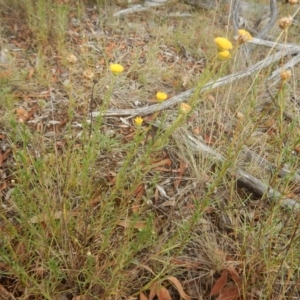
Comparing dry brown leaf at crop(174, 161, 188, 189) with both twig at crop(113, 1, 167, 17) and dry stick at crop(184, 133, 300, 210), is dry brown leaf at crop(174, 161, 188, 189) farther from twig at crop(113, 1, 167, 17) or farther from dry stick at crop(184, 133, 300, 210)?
twig at crop(113, 1, 167, 17)

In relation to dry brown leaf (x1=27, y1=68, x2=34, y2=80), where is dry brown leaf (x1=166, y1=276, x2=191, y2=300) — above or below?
below

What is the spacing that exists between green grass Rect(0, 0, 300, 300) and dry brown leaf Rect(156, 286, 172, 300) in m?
0.03

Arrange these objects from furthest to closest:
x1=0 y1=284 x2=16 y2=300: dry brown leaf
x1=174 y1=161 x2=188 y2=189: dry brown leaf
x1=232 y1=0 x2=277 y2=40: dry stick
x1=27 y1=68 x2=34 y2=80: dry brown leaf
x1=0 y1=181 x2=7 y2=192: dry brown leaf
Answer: x1=232 y1=0 x2=277 y2=40: dry stick, x1=27 y1=68 x2=34 y2=80: dry brown leaf, x1=174 y1=161 x2=188 y2=189: dry brown leaf, x1=0 y1=181 x2=7 y2=192: dry brown leaf, x1=0 y1=284 x2=16 y2=300: dry brown leaf

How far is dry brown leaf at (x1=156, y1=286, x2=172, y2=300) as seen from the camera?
1.35 metres

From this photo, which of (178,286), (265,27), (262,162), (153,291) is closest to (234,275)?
(178,286)

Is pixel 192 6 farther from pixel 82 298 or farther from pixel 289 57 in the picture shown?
pixel 82 298

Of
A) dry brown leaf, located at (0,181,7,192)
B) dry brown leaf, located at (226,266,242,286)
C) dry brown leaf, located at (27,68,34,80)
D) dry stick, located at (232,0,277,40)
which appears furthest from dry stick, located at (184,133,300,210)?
dry stick, located at (232,0,277,40)

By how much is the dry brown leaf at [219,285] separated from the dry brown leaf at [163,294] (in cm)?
20

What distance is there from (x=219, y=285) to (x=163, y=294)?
26 centimetres

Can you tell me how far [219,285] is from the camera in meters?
1.41

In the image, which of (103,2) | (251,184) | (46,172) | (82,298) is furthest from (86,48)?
(82,298)

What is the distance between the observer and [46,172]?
1534 mm

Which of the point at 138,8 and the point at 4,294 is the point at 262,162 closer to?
the point at 4,294

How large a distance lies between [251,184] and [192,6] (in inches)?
114
